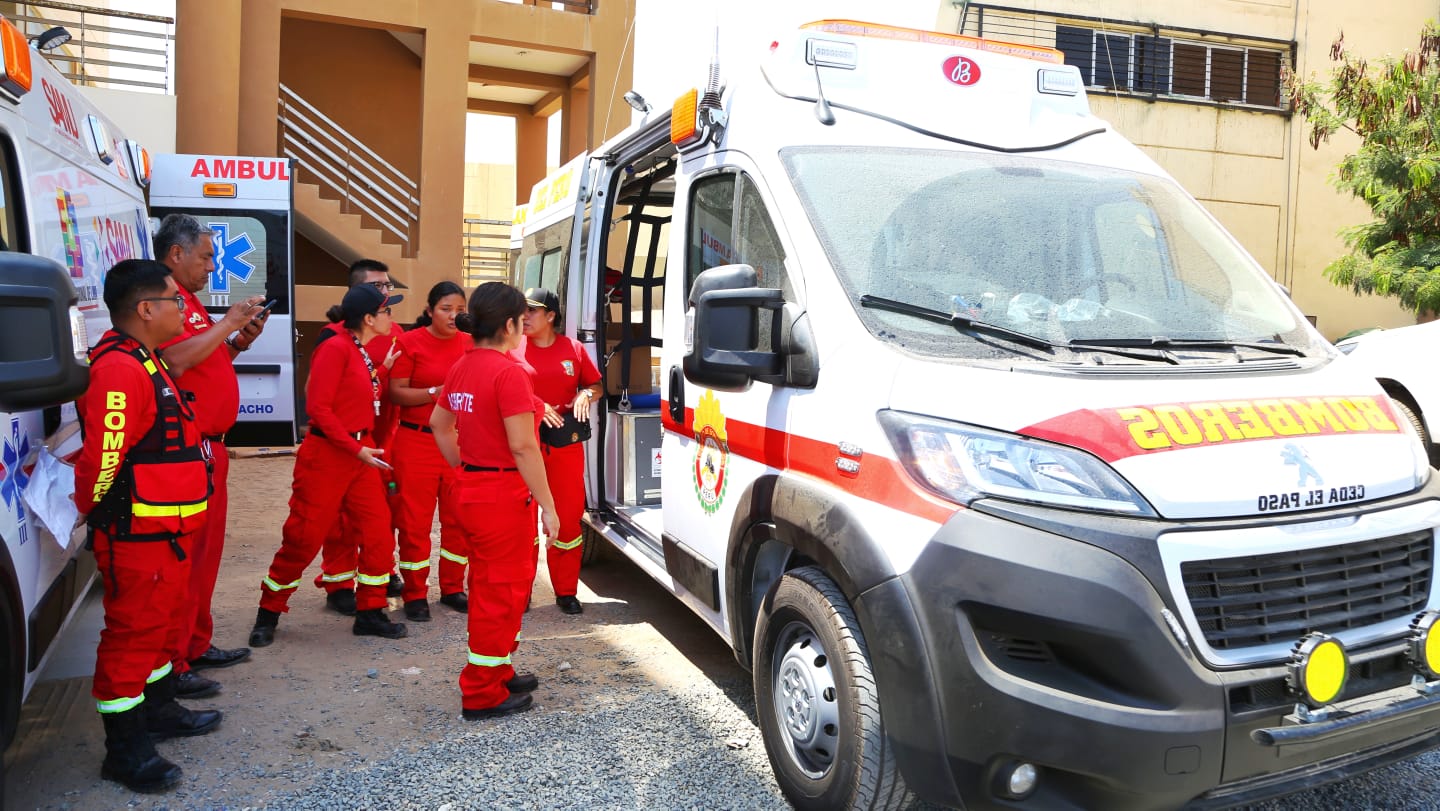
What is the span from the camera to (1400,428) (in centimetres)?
298

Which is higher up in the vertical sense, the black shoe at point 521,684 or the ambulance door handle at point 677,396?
the ambulance door handle at point 677,396

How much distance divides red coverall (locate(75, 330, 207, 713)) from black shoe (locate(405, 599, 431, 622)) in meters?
2.00

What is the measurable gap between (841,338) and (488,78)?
1333 centimetres

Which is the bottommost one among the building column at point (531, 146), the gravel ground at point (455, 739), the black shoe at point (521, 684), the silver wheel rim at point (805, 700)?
the gravel ground at point (455, 739)

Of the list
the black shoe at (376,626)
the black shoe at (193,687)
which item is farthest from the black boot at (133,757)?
the black shoe at (376,626)

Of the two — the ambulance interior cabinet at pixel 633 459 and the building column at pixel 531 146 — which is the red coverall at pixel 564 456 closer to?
the ambulance interior cabinet at pixel 633 459

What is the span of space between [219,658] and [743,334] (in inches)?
120

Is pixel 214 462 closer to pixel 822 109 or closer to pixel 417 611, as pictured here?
pixel 417 611

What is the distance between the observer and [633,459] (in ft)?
19.3

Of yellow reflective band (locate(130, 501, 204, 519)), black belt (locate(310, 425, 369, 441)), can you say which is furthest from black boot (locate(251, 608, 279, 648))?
yellow reflective band (locate(130, 501, 204, 519))

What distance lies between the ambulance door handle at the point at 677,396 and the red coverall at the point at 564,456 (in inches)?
54.7

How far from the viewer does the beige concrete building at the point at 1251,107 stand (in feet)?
52.8

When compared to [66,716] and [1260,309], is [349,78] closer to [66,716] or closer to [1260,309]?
→ [66,716]

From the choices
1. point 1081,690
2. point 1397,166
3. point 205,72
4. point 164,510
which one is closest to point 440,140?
point 205,72
